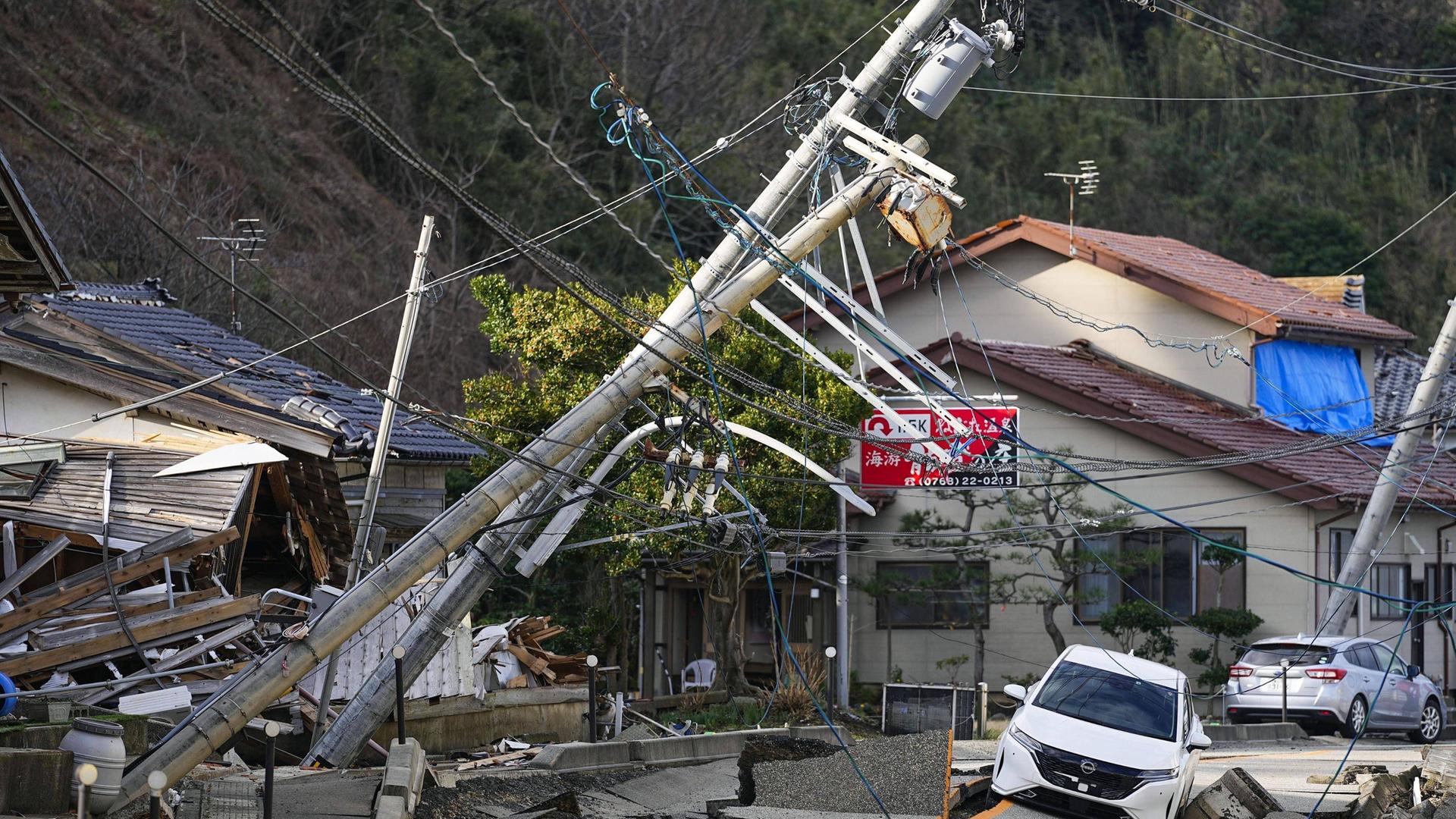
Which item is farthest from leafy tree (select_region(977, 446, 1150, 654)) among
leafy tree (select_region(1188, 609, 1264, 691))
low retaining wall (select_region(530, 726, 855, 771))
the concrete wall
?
low retaining wall (select_region(530, 726, 855, 771))

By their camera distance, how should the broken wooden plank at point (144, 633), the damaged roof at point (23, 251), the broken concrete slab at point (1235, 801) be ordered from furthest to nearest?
the broken concrete slab at point (1235, 801) → the broken wooden plank at point (144, 633) → the damaged roof at point (23, 251)

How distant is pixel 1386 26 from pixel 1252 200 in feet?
39.1

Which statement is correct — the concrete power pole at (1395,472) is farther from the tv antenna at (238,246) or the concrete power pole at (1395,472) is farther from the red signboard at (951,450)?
the tv antenna at (238,246)

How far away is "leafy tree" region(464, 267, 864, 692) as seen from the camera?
22422mm

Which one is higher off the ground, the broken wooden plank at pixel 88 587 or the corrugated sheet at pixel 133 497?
the corrugated sheet at pixel 133 497

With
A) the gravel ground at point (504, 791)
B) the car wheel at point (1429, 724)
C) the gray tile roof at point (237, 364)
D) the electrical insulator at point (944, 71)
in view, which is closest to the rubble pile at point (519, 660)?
the gray tile roof at point (237, 364)

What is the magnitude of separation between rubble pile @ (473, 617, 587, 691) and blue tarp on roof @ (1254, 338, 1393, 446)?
15.5 metres

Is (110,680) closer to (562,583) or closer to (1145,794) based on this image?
(1145,794)

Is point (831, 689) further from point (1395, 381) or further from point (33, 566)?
point (1395, 381)

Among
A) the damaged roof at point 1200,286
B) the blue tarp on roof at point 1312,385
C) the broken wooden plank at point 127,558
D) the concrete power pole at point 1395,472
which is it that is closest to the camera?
the broken wooden plank at point 127,558

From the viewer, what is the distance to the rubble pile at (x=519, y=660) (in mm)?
18922

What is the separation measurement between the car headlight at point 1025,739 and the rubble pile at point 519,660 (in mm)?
6374

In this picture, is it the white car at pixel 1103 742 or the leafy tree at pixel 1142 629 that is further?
the leafy tree at pixel 1142 629

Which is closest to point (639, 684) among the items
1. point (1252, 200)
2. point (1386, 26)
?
point (1252, 200)
